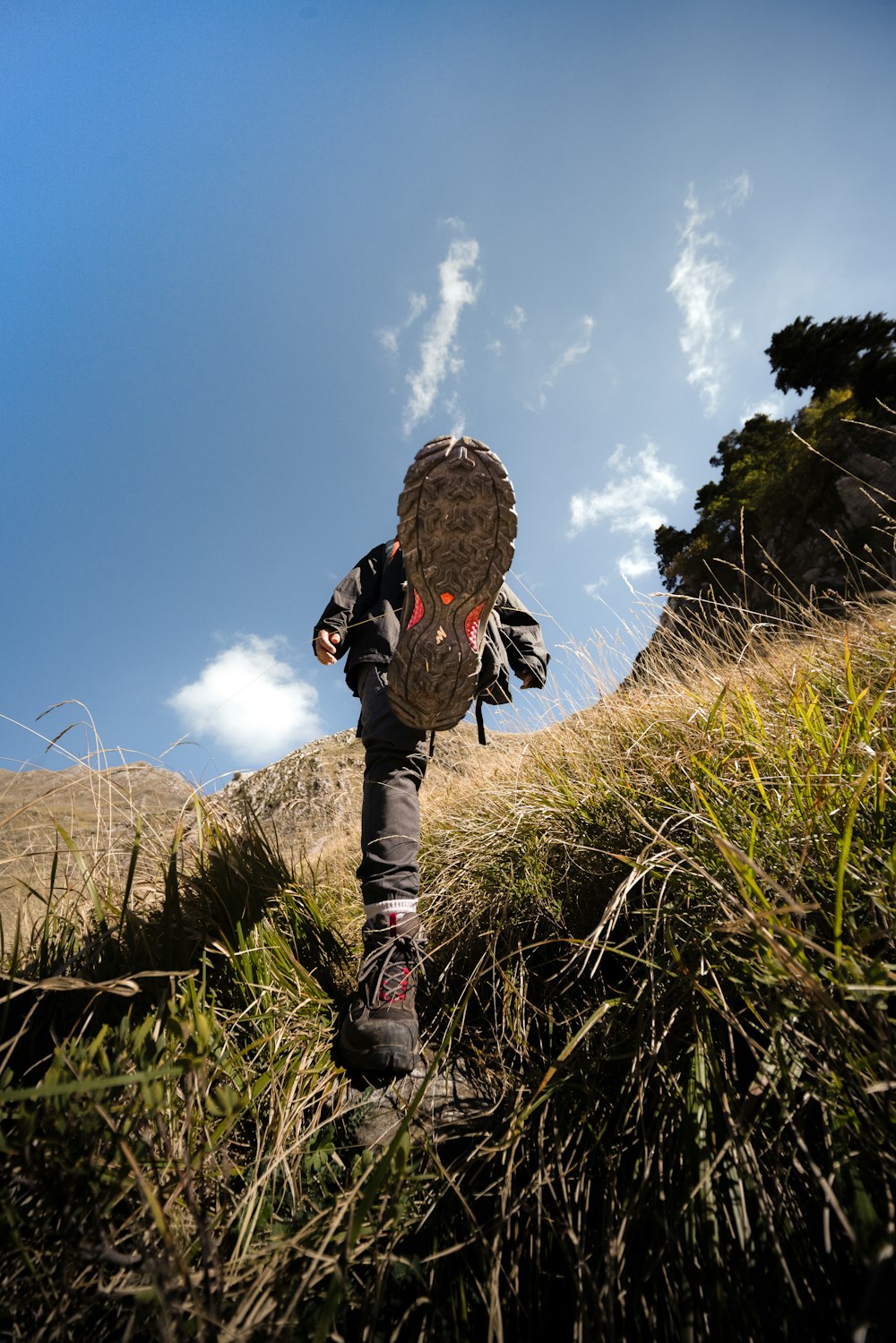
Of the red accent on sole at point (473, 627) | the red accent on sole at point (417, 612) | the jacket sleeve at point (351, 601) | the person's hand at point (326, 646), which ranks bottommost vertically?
the red accent on sole at point (473, 627)

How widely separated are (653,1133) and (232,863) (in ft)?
4.62

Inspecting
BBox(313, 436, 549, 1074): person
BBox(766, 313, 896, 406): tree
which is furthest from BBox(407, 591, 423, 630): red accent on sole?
BBox(766, 313, 896, 406): tree

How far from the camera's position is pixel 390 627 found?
1981mm

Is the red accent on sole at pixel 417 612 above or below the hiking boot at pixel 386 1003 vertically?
above

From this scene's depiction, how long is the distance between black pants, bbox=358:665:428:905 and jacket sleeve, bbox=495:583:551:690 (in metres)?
0.72

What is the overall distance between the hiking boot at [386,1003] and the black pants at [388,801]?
0.09 m

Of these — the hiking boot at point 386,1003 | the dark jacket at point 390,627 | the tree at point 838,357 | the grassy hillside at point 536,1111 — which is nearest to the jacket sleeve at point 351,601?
the dark jacket at point 390,627

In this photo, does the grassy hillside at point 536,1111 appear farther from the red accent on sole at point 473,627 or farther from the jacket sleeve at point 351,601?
the jacket sleeve at point 351,601

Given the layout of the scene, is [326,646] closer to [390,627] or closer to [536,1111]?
[390,627]

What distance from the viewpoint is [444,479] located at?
153 centimetres

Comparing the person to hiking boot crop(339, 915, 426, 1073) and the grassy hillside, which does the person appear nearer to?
hiking boot crop(339, 915, 426, 1073)

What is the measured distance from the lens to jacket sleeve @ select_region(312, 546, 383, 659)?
2029mm

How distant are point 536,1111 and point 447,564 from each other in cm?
136

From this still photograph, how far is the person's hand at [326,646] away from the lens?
1972 millimetres
